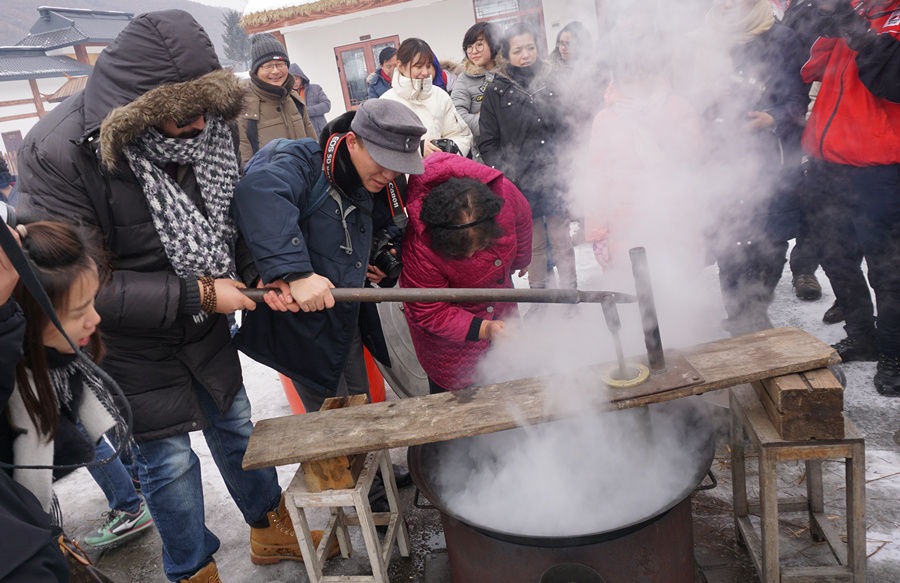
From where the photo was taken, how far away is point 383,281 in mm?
3029

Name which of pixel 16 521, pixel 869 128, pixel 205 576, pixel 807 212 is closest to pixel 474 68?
pixel 807 212

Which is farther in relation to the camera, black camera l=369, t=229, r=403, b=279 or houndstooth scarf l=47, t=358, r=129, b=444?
black camera l=369, t=229, r=403, b=279

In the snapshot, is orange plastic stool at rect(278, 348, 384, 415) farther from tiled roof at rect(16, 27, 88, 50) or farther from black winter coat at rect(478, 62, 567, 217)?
tiled roof at rect(16, 27, 88, 50)

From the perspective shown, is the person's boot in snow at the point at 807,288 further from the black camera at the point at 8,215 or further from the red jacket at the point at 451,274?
the black camera at the point at 8,215

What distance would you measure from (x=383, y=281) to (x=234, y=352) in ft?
2.69

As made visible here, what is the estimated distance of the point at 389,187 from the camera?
2805 millimetres

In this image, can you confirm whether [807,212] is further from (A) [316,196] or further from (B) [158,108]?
(B) [158,108]

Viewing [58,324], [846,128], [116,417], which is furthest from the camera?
[846,128]

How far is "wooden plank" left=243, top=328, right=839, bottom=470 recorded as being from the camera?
7.04ft

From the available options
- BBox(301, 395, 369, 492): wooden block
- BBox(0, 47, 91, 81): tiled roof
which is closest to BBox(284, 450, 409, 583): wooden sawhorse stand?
BBox(301, 395, 369, 492): wooden block

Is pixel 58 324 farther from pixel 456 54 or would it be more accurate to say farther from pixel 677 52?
pixel 456 54

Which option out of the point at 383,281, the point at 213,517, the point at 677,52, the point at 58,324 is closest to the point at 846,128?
the point at 677,52

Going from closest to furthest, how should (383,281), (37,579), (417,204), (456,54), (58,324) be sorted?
1. (37,579)
2. (58,324)
3. (417,204)
4. (383,281)
5. (456,54)

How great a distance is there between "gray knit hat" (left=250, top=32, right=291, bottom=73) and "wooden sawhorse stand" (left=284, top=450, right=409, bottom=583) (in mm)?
3872
